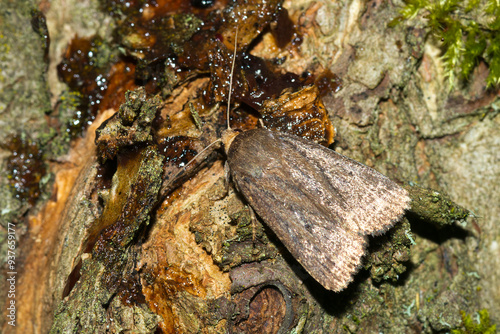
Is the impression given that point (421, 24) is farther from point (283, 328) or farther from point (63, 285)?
point (63, 285)

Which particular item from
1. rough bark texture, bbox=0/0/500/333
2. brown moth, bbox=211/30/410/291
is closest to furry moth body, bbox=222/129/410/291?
brown moth, bbox=211/30/410/291

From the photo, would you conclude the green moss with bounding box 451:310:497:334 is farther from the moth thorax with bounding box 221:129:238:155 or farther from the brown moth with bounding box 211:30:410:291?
the moth thorax with bounding box 221:129:238:155

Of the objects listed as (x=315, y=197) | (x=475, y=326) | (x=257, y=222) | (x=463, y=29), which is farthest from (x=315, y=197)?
(x=463, y=29)

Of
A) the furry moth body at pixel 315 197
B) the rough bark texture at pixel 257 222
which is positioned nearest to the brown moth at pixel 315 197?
the furry moth body at pixel 315 197

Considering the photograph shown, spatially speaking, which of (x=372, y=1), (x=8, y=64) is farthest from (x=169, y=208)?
(x=372, y=1)

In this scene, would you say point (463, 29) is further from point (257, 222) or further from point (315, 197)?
point (257, 222)

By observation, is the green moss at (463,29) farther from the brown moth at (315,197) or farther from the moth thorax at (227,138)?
the moth thorax at (227,138)
